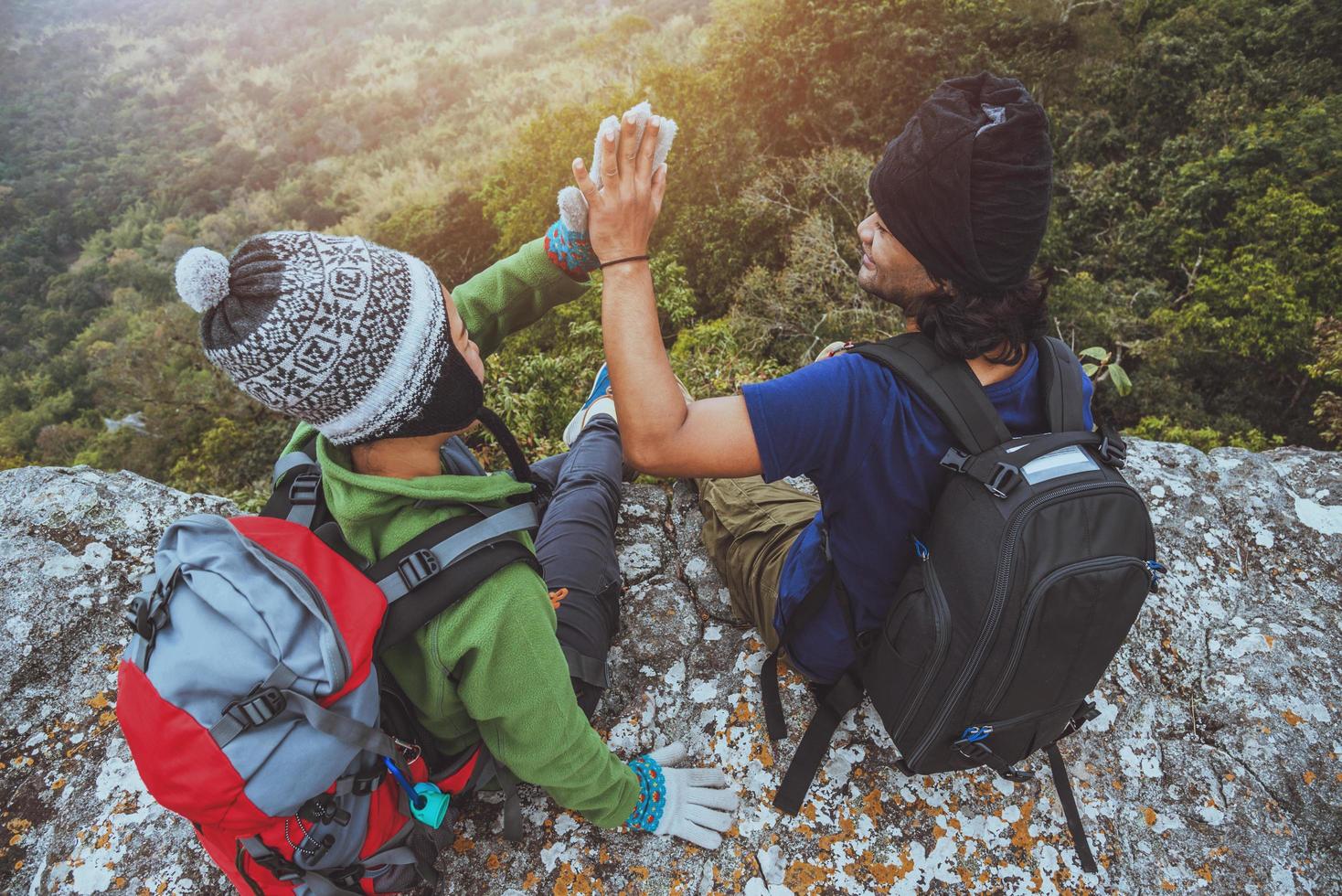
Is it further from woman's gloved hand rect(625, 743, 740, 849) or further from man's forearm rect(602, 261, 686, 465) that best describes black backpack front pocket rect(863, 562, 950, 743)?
man's forearm rect(602, 261, 686, 465)

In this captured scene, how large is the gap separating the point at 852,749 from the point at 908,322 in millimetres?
1308

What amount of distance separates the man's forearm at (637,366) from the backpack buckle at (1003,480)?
2.12 ft

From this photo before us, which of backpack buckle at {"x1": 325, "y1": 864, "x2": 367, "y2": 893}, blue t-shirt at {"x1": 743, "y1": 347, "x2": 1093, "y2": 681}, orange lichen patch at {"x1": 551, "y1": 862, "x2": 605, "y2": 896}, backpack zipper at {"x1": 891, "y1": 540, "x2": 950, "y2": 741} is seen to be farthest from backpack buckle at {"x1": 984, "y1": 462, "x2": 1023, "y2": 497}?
backpack buckle at {"x1": 325, "y1": 864, "x2": 367, "y2": 893}

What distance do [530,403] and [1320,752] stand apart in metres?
3.80

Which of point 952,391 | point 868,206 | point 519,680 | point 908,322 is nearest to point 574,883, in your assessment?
point 519,680

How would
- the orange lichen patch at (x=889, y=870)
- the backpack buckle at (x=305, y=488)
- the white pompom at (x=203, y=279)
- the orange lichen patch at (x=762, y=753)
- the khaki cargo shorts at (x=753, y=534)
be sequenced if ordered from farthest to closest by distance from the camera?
the khaki cargo shorts at (x=753, y=534) < the orange lichen patch at (x=762, y=753) < the orange lichen patch at (x=889, y=870) < the backpack buckle at (x=305, y=488) < the white pompom at (x=203, y=279)

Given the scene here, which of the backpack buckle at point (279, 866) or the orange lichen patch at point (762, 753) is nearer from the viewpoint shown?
the backpack buckle at point (279, 866)

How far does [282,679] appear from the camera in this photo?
1.02 m

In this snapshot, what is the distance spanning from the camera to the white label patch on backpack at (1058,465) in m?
1.25

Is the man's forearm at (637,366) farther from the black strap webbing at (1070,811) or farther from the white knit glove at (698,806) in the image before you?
the black strap webbing at (1070,811)

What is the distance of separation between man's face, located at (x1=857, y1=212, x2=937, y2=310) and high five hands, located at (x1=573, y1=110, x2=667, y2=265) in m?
0.49

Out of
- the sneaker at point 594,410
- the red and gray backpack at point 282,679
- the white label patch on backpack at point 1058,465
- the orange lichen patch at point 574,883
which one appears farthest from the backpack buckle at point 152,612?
the sneaker at point 594,410

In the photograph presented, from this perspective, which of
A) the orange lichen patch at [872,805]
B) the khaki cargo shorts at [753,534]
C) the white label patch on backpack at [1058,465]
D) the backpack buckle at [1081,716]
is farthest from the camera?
the khaki cargo shorts at [753,534]

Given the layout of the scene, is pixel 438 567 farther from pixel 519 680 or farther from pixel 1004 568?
pixel 1004 568
